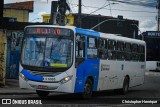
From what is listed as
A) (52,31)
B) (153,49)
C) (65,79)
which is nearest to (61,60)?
(65,79)

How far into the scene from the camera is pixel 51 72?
1719cm

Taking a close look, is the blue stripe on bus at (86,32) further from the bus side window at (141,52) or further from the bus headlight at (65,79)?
the bus side window at (141,52)

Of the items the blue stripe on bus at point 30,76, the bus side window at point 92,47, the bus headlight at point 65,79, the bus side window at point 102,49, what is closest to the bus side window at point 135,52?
the bus side window at point 102,49

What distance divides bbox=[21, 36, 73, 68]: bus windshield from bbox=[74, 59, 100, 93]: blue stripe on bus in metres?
0.78

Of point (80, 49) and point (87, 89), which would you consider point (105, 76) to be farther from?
point (80, 49)

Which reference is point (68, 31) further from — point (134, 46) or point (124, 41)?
point (134, 46)

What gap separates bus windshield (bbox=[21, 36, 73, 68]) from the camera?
17.3m

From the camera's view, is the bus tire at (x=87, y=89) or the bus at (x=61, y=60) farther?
the bus tire at (x=87, y=89)

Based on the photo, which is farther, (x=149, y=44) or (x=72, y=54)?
(x=149, y=44)

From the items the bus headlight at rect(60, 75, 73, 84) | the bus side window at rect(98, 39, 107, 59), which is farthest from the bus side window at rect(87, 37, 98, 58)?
the bus headlight at rect(60, 75, 73, 84)

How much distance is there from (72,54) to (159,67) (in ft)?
167

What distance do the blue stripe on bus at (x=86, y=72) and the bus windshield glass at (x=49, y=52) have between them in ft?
2.56

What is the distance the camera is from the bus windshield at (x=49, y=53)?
17297 millimetres

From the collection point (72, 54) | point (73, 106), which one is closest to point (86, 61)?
point (72, 54)
